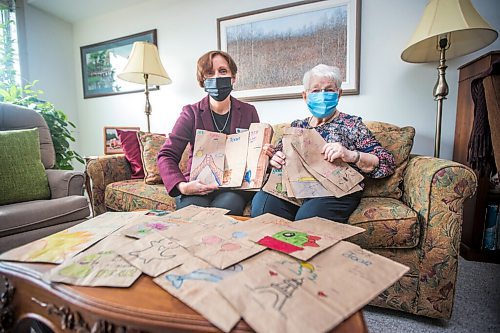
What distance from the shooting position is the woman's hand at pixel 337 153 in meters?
1.01

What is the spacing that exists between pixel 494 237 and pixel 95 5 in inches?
138

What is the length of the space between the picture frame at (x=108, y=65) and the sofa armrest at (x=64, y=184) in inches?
49.5

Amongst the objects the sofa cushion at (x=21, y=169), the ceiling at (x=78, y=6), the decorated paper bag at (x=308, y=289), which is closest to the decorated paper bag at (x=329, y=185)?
the decorated paper bag at (x=308, y=289)

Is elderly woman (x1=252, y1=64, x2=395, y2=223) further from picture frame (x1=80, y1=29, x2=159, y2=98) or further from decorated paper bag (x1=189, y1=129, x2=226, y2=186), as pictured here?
picture frame (x1=80, y1=29, x2=159, y2=98)

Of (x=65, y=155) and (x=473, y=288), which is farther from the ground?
(x=65, y=155)

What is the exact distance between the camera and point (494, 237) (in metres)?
1.42

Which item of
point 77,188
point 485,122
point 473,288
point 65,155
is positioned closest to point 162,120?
point 65,155

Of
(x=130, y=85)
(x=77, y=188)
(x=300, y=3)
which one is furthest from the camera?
(x=130, y=85)

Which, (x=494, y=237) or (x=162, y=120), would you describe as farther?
(x=162, y=120)

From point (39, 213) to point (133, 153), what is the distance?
0.67 meters

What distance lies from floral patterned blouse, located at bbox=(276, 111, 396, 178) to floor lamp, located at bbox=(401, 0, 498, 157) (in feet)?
2.15

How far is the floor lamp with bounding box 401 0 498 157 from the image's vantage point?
128 cm

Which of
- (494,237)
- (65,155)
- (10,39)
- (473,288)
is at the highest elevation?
(10,39)

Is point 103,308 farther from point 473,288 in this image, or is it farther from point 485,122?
point 473,288
